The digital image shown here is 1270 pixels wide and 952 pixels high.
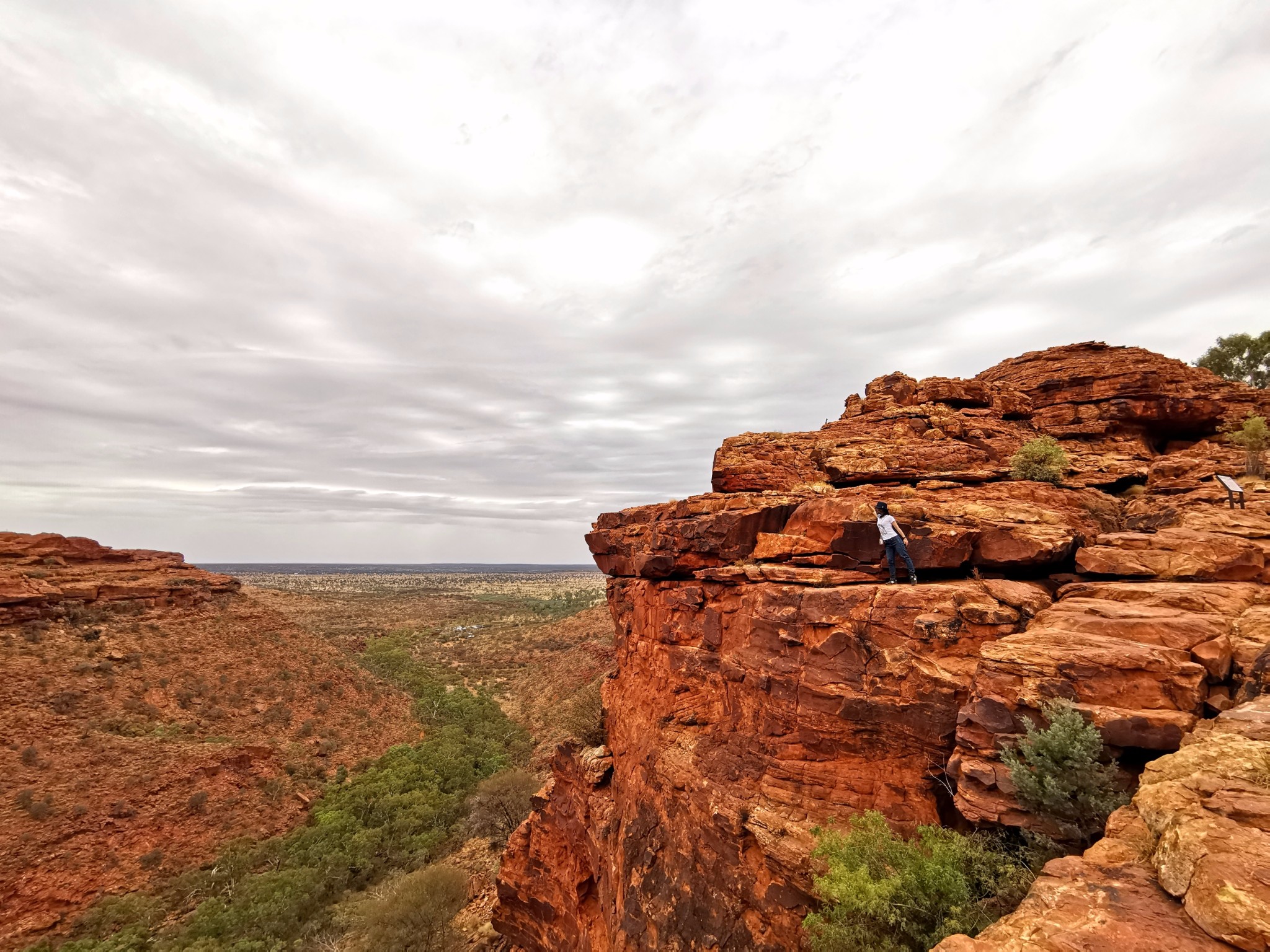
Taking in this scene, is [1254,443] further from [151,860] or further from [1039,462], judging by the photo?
[151,860]

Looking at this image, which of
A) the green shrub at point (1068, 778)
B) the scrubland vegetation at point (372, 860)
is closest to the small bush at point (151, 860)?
the scrubland vegetation at point (372, 860)

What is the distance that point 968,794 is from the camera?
866 centimetres

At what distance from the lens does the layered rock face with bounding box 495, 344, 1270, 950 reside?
8641 millimetres

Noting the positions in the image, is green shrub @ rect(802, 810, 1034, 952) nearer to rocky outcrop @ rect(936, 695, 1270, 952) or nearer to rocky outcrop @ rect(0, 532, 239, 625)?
rocky outcrop @ rect(936, 695, 1270, 952)

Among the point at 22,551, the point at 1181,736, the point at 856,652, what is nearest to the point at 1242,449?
the point at 1181,736

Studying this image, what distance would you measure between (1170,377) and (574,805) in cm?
2666

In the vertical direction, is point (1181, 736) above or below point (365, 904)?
above

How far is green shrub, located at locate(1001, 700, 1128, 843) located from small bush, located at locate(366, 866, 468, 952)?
87.7 feet

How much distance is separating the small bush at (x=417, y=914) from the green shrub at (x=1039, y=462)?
30.6 m

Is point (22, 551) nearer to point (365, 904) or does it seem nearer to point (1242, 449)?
point (365, 904)

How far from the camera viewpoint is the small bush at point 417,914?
22109mm

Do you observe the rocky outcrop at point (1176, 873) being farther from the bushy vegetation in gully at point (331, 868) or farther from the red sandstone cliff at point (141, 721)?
the red sandstone cliff at point (141, 721)

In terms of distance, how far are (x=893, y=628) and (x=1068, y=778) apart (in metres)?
3.72

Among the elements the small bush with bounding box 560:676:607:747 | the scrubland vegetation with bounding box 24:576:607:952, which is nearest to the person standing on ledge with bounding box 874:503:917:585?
the small bush with bounding box 560:676:607:747
